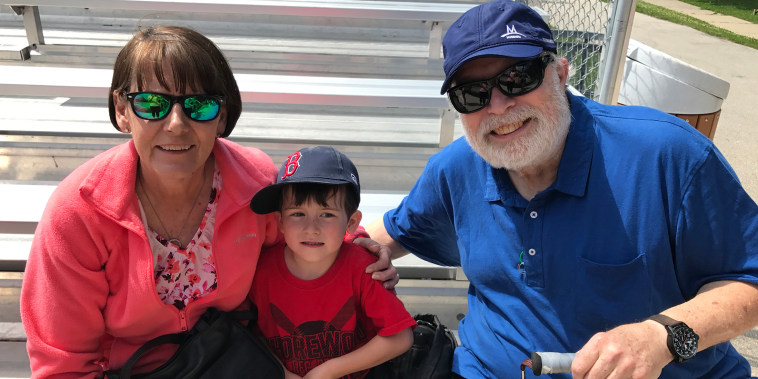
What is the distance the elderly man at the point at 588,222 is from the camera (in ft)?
4.50

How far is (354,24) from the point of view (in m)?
5.30

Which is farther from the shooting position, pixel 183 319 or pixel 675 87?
pixel 675 87

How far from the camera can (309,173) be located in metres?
1.56

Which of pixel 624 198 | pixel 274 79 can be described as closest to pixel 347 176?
pixel 624 198

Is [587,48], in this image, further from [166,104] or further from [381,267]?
[166,104]

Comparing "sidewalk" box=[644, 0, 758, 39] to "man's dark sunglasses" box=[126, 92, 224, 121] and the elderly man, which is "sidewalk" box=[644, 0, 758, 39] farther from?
"man's dark sunglasses" box=[126, 92, 224, 121]

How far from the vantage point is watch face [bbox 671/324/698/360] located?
4.22 feet

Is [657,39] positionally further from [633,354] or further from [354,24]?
[633,354]

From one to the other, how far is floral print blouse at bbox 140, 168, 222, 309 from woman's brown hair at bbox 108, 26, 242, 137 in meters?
0.33

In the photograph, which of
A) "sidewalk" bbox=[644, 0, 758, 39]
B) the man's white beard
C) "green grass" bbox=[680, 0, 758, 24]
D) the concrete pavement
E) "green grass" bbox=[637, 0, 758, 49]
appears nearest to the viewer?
the man's white beard

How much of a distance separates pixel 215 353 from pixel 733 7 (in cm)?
1278

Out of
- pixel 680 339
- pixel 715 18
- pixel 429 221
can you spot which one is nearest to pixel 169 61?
pixel 429 221

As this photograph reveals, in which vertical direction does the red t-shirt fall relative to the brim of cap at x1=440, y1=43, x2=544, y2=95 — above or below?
below

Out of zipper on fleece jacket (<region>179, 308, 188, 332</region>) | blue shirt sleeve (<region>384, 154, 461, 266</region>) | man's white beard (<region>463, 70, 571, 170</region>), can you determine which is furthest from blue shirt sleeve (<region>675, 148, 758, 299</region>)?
zipper on fleece jacket (<region>179, 308, 188, 332</region>)
